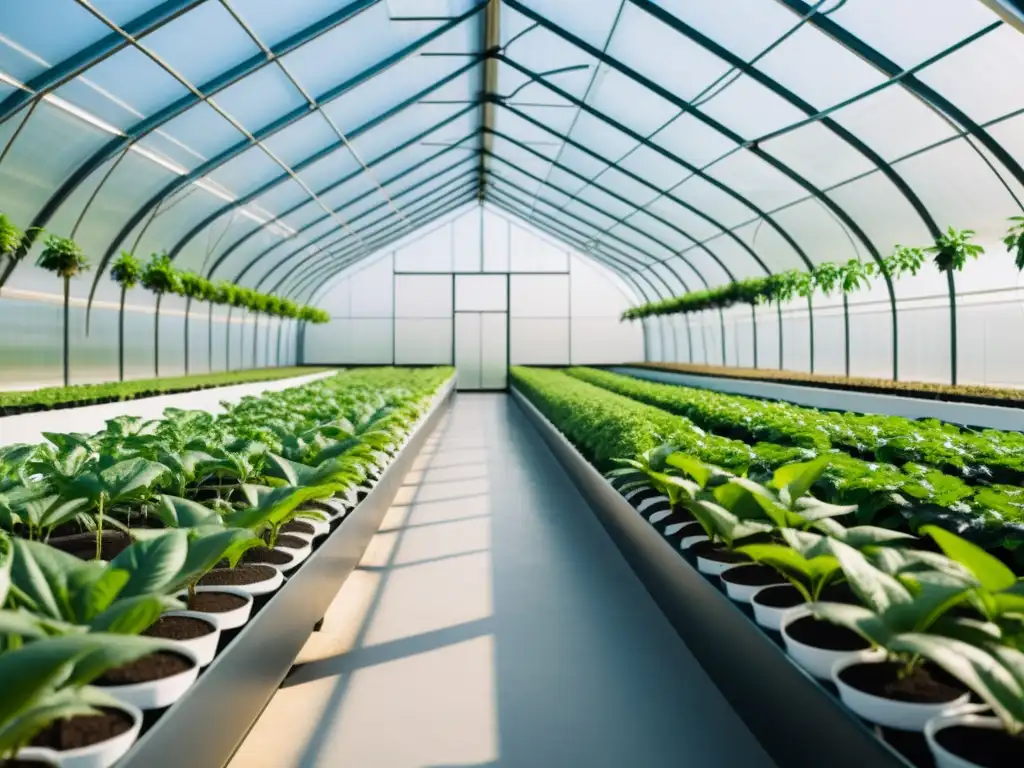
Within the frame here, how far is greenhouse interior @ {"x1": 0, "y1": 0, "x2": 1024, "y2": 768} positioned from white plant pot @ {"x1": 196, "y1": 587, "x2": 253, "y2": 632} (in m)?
0.03

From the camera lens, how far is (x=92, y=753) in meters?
1.54

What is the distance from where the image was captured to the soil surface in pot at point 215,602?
2.46 meters

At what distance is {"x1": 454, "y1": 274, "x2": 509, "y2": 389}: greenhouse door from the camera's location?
27.0 meters

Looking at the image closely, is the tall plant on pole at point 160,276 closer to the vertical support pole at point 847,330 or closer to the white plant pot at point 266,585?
the white plant pot at point 266,585

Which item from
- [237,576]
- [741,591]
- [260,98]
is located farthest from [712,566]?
[260,98]

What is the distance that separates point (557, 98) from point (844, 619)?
1332 cm

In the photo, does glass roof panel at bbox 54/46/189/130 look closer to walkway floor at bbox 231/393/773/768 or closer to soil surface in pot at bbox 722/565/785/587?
walkway floor at bbox 231/393/773/768

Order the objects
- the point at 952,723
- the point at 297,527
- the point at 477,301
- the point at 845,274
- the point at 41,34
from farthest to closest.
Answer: the point at 477,301, the point at 845,274, the point at 41,34, the point at 297,527, the point at 952,723

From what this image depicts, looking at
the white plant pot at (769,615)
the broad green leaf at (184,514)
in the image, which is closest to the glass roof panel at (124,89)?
the broad green leaf at (184,514)

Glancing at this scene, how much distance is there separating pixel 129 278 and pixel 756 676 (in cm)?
1165

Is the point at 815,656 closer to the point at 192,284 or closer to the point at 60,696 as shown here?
the point at 60,696

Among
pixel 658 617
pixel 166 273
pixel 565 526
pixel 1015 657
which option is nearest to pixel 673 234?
pixel 166 273

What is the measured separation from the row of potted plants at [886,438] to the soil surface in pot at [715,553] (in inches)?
37.3

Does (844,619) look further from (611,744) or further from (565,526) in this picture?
(565,526)
